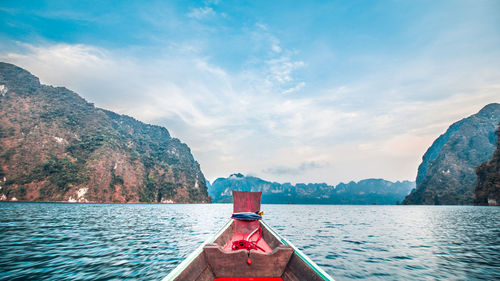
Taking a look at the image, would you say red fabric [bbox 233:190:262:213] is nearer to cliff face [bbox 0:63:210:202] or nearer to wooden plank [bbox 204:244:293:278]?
wooden plank [bbox 204:244:293:278]

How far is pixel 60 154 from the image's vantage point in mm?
133750

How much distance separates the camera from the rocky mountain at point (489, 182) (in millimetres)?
94750

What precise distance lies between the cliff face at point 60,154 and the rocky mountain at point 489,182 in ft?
685

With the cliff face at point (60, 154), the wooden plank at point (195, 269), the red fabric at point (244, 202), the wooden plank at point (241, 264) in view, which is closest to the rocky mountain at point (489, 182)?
the red fabric at point (244, 202)

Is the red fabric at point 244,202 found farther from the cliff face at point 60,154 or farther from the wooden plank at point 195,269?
the cliff face at point 60,154

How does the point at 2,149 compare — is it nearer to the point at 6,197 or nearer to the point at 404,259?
the point at 6,197

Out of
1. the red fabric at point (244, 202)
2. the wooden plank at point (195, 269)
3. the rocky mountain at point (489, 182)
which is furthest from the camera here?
the rocky mountain at point (489, 182)

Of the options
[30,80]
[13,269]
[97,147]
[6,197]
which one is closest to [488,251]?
[13,269]

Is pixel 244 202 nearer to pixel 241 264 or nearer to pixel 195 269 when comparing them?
pixel 241 264

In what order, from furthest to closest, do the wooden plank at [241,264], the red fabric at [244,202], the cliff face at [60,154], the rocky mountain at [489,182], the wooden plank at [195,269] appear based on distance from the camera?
the cliff face at [60,154] < the rocky mountain at [489,182] < the red fabric at [244,202] < the wooden plank at [241,264] < the wooden plank at [195,269]

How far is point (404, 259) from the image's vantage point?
1184 centimetres

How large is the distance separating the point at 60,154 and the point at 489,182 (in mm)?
240444

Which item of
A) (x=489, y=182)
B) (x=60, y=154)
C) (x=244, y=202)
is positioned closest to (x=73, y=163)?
(x=60, y=154)

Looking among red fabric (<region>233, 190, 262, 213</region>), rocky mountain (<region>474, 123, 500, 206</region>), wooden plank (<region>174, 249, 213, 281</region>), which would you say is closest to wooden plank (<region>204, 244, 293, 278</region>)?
wooden plank (<region>174, 249, 213, 281</region>)
